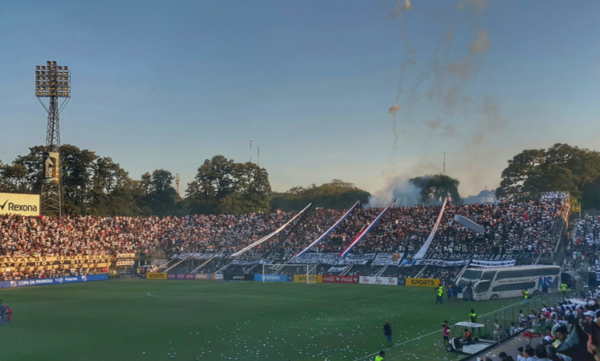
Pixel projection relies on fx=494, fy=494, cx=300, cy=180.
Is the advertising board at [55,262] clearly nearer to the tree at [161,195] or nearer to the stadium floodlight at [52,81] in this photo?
the stadium floodlight at [52,81]

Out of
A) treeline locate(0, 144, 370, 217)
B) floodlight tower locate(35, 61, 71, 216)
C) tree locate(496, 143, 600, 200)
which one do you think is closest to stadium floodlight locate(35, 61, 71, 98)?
floodlight tower locate(35, 61, 71, 216)

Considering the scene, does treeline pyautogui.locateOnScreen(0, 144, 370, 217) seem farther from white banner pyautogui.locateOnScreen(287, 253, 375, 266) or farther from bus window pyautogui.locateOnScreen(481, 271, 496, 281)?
bus window pyautogui.locateOnScreen(481, 271, 496, 281)

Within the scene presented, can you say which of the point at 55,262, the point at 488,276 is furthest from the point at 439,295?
the point at 55,262

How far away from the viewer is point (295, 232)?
71125 mm

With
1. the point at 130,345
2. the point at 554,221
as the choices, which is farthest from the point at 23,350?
the point at 554,221

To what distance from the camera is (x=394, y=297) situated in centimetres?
3966

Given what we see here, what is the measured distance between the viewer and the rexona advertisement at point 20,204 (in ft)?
217

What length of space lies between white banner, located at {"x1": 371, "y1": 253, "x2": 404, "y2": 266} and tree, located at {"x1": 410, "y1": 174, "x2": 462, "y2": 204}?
200 feet

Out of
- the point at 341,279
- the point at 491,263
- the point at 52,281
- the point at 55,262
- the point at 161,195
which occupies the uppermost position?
the point at 161,195

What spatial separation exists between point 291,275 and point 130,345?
1446 inches

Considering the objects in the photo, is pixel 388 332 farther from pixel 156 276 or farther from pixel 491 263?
pixel 156 276

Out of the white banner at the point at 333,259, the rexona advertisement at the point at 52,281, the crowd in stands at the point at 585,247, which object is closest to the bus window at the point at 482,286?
the crowd in stands at the point at 585,247

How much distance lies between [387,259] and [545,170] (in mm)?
46664

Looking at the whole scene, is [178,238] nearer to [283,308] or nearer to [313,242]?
[313,242]
